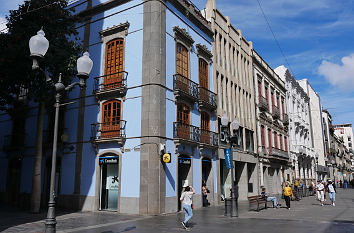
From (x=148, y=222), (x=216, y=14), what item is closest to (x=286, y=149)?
(x=216, y=14)

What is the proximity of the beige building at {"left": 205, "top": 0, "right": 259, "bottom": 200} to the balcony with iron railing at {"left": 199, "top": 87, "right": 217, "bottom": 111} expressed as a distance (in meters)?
1.08

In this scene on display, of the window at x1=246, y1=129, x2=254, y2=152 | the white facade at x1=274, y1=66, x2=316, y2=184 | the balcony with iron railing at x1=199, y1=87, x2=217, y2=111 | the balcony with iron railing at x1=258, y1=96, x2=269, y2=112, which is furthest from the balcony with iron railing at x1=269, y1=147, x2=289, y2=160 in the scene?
the balcony with iron railing at x1=199, y1=87, x2=217, y2=111

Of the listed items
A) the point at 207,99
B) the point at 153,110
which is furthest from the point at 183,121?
the point at 207,99

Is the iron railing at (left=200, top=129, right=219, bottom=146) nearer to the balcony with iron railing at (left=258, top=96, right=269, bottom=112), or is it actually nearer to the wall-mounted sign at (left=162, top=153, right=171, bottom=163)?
the wall-mounted sign at (left=162, top=153, right=171, bottom=163)

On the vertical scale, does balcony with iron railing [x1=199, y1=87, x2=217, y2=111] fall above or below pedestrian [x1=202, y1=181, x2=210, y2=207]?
above

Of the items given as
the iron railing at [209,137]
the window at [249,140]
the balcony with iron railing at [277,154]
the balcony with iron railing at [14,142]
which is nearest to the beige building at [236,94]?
the window at [249,140]

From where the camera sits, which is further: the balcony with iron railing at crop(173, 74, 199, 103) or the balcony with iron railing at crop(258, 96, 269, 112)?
the balcony with iron railing at crop(258, 96, 269, 112)

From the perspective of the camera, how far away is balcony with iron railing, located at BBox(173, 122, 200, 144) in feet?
56.0

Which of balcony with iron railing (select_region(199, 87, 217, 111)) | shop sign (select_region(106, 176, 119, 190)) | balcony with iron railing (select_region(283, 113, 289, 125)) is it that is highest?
balcony with iron railing (select_region(283, 113, 289, 125))

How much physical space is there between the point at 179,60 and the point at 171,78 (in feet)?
6.07

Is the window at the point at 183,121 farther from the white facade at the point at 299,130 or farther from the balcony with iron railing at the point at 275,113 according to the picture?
the white facade at the point at 299,130

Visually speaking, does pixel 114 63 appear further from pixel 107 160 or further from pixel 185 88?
pixel 107 160

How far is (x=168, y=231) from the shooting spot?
10.3m

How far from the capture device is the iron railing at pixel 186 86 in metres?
17.7
